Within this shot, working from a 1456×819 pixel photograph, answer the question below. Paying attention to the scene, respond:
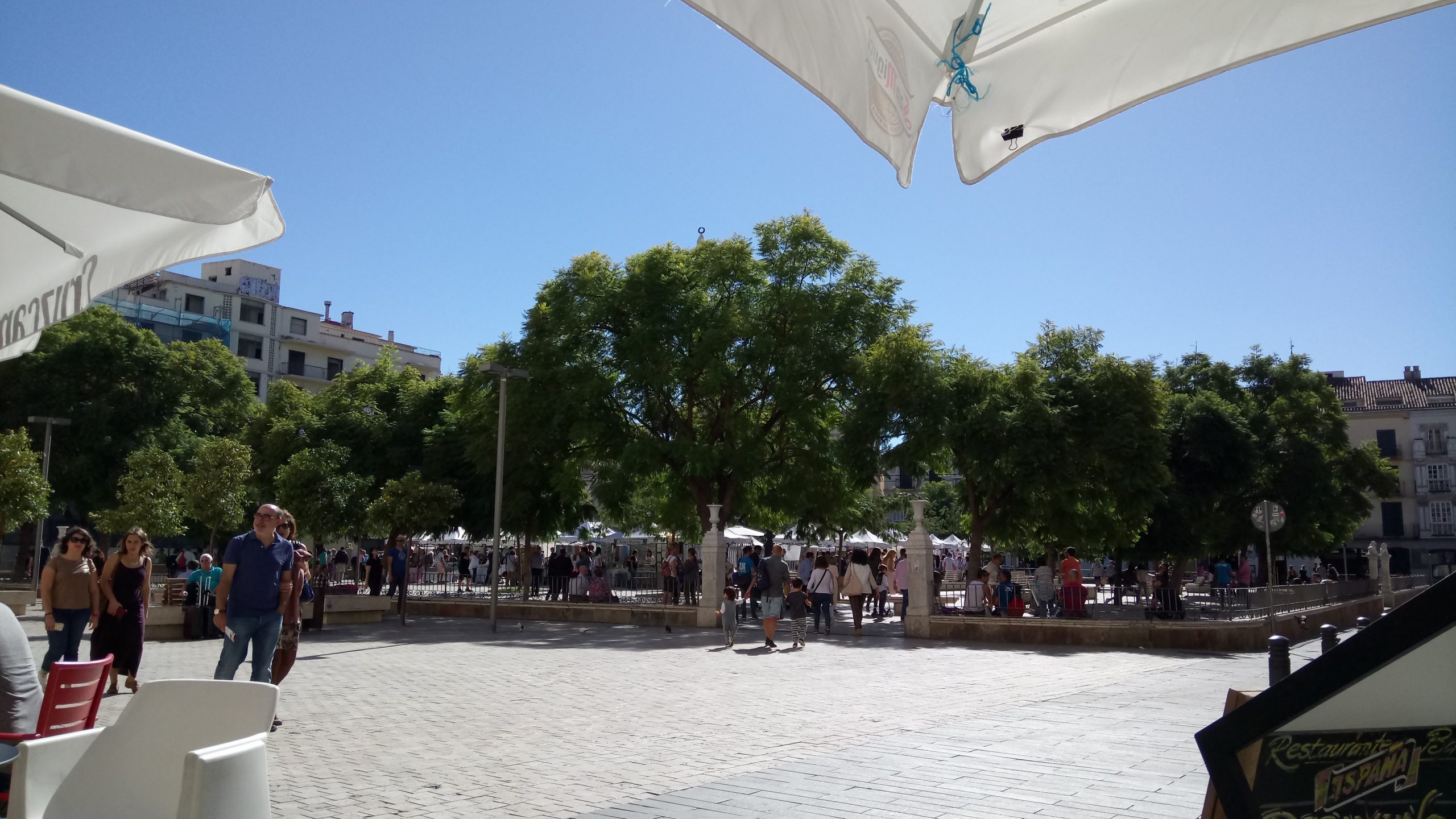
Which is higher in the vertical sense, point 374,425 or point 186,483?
point 374,425

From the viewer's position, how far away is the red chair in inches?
197

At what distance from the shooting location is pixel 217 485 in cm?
2653

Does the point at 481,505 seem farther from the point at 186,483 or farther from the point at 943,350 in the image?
the point at 943,350

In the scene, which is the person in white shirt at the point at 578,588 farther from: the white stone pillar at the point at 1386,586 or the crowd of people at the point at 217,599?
the white stone pillar at the point at 1386,586

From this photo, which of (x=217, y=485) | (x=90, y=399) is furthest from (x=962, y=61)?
(x=90, y=399)

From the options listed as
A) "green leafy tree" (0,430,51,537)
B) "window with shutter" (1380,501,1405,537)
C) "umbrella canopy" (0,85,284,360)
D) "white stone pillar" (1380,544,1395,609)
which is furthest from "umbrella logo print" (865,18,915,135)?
"window with shutter" (1380,501,1405,537)

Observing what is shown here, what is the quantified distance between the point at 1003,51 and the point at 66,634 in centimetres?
1029

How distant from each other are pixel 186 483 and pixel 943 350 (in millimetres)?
20583

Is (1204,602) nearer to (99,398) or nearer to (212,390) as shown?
(99,398)

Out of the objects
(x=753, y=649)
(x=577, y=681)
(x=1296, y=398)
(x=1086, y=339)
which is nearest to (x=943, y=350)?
(x=1086, y=339)

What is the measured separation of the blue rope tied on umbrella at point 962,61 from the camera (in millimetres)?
3109

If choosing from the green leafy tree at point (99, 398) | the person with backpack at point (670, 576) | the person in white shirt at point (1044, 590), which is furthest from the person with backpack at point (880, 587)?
the green leafy tree at point (99, 398)

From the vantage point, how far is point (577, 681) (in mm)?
12906

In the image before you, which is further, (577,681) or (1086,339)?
(1086,339)
